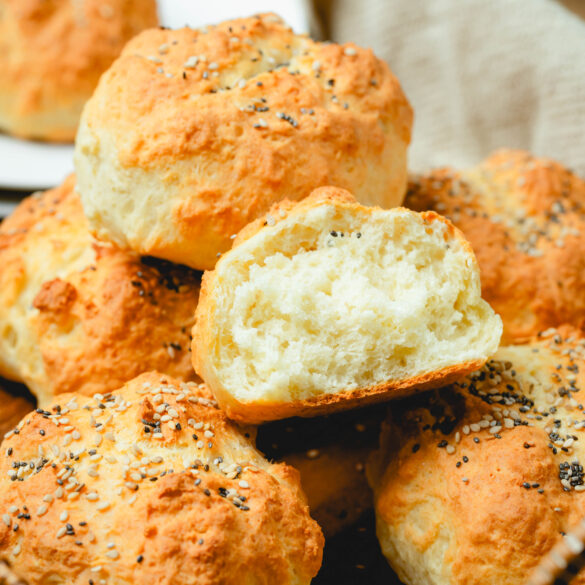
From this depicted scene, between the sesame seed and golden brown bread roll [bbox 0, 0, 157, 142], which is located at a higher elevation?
the sesame seed

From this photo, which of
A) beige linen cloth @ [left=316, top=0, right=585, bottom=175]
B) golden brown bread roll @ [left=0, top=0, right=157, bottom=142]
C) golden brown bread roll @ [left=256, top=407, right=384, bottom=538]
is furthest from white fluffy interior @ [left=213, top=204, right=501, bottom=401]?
golden brown bread roll @ [left=0, top=0, right=157, bottom=142]

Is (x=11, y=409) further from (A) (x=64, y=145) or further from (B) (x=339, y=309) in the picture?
(A) (x=64, y=145)

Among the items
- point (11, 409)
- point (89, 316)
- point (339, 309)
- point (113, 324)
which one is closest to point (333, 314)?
point (339, 309)

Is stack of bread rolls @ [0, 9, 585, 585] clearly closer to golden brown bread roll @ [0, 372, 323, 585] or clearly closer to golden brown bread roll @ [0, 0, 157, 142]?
golden brown bread roll @ [0, 372, 323, 585]

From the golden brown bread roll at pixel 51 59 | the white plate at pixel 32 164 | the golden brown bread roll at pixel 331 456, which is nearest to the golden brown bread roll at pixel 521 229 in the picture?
the golden brown bread roll at pixel 331 456

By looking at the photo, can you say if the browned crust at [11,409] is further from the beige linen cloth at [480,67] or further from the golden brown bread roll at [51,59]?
the beige linen cloth at [480,67]

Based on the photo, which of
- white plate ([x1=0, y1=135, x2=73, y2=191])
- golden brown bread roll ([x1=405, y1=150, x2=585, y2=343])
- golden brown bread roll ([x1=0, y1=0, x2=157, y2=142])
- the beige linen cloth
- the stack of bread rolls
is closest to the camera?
the stack of bread rolls

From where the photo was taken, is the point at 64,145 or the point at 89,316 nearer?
the point at 89,316
